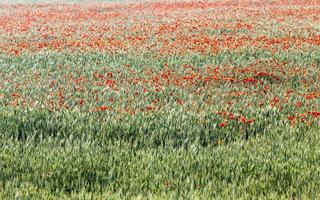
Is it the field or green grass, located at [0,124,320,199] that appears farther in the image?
the field

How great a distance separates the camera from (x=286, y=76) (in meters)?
12.6

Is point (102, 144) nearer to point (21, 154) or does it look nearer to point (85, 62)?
point (21, 154)

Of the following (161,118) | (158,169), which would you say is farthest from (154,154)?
(161,118)

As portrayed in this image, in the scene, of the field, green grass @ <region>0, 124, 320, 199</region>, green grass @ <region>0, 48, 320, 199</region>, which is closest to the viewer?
green grass @ <region>0, 124, 320, 199</region>

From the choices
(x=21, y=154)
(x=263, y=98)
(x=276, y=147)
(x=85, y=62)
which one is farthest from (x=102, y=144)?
(x=85, y=62)

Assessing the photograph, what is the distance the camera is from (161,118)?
28.1 feet

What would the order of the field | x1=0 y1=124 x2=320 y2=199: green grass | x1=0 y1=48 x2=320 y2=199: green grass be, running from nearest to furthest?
x1=0 y1=124 x2=320 y2=199: green grass
x1=0 y1=48 x2=320 y2=199: green grass
the field

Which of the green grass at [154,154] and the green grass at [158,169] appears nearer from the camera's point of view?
the green grass at [158,169]

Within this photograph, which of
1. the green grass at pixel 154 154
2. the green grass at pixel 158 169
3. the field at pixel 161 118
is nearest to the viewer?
the green grass at pixel 158 169

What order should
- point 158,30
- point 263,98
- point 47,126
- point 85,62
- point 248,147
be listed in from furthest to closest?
point 158,30 → point 85,62 → point 263,98 → point 47,126 → point 248,147

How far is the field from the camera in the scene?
245 inches

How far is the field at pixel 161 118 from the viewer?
6.23 meters

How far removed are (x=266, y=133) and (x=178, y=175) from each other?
2.33 metres

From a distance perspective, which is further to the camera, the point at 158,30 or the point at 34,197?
the point at 158,30
